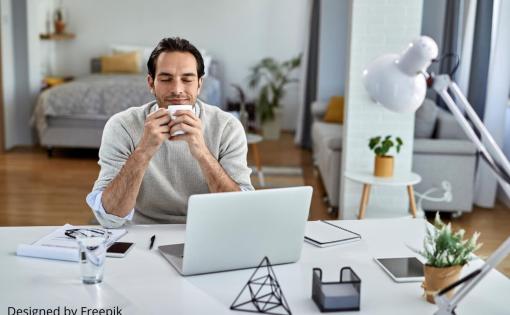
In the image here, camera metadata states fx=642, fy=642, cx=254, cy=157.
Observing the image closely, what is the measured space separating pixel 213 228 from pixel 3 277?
49 centimetres

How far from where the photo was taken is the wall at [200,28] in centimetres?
796

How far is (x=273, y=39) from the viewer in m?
8.02

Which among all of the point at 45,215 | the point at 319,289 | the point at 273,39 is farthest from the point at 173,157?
the point at 273,39

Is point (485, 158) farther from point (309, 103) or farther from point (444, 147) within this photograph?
point (309, 103)

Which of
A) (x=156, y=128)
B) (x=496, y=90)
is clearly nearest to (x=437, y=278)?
(x=156, y=128)

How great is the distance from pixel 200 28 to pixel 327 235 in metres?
6.55

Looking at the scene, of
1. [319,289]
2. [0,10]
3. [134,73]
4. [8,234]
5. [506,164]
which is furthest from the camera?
[134,73]

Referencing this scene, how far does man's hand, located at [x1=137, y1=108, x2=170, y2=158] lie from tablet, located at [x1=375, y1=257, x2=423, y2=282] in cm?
69

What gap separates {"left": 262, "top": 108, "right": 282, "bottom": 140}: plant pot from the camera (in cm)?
747

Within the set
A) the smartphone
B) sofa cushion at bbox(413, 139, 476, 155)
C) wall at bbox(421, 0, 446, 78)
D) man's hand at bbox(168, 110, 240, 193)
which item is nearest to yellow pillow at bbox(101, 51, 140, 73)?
wall at bbox(421, 0, 446, 78)

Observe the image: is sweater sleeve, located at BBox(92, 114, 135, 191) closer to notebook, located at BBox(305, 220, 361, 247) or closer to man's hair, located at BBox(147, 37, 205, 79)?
man's hair, located at BBox(147, 37, 205, 79)

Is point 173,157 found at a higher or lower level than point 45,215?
higher

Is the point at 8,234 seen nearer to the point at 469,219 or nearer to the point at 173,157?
the point at 173,157

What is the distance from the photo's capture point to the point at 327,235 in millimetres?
1806
